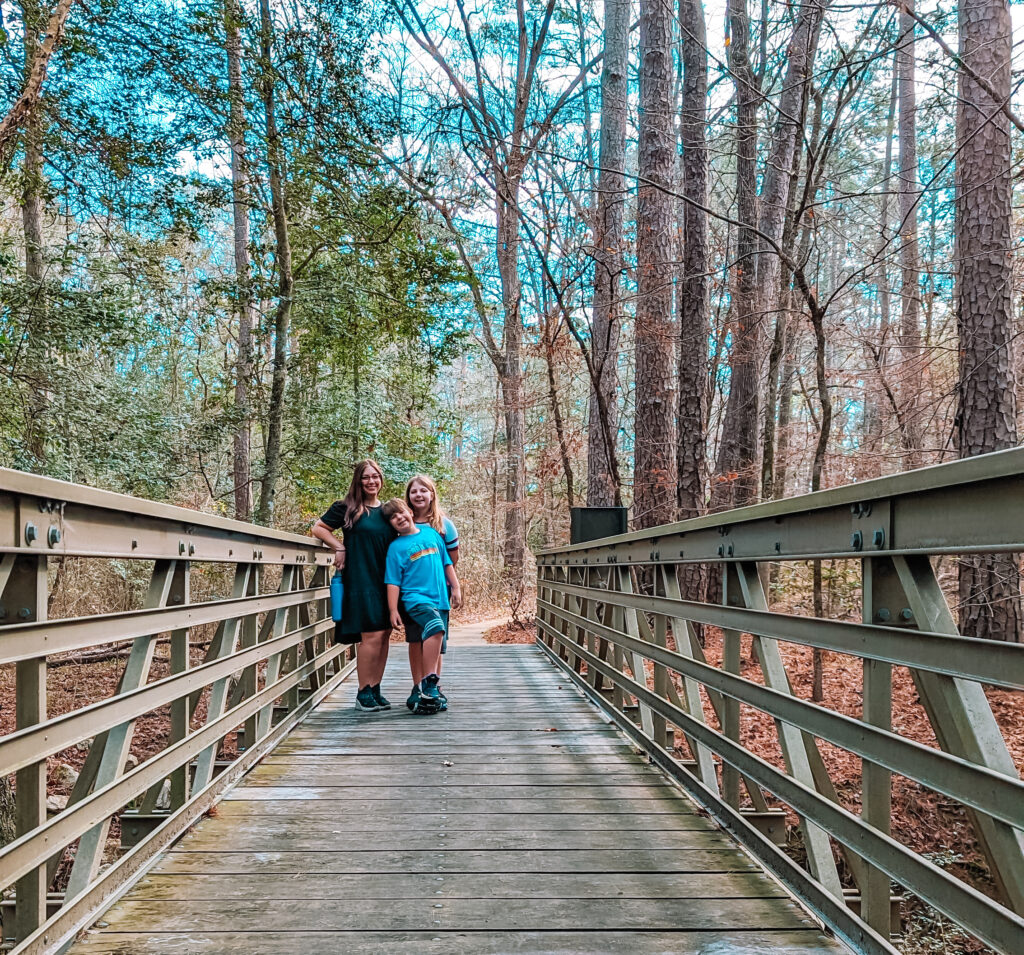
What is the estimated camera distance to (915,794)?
21.9ft

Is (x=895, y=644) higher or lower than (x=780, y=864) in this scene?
higher

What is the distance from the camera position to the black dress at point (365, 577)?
5.75 metres

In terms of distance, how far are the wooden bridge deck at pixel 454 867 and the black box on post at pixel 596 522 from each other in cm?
445

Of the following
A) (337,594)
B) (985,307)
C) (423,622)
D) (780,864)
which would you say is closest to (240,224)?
(337,594)

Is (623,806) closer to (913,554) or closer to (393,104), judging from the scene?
(913,554)

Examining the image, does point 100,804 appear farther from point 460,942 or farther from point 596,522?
point 596,522

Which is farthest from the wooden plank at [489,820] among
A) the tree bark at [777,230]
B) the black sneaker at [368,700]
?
the tree bark at [777,230]

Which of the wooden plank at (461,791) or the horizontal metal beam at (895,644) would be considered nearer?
the horizontal metal beam at (895,644)

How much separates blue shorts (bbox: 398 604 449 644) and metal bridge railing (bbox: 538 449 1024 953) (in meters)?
2.19

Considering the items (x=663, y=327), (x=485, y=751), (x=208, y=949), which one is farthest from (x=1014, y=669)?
(x=663, y=327)

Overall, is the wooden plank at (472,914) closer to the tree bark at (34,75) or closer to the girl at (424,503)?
the girl at (424,503)

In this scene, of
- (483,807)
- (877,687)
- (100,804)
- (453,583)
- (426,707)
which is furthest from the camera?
(453,583)

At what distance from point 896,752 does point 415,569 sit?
4.04 metres

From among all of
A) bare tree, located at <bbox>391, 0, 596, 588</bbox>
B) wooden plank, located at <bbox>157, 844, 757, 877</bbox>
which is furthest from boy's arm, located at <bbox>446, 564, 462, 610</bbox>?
bare tree, located at <bbox>391, 0, 596, 588</bbox>
